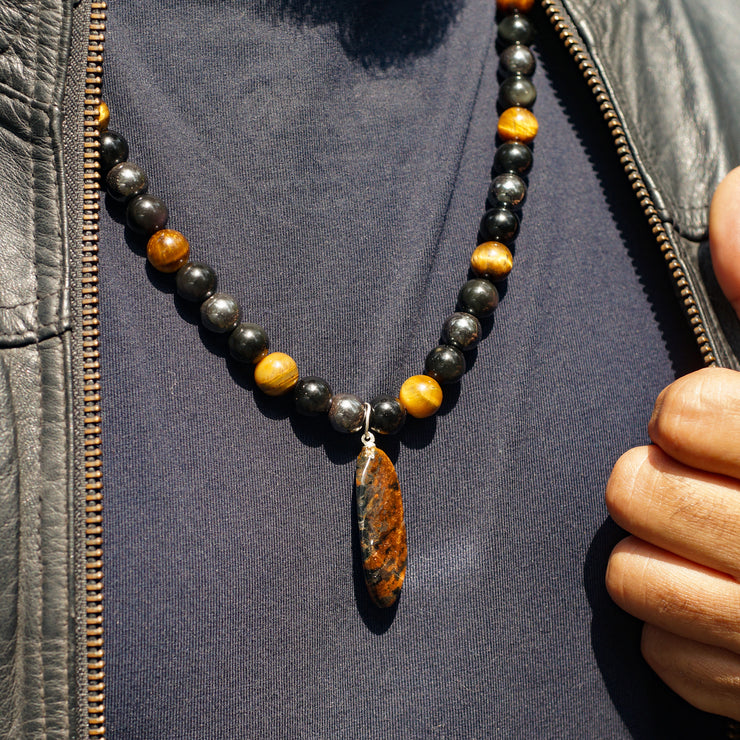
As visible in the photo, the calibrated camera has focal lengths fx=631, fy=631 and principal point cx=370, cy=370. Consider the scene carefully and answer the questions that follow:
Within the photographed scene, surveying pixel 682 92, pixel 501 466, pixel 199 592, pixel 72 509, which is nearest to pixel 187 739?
pixel 199 592

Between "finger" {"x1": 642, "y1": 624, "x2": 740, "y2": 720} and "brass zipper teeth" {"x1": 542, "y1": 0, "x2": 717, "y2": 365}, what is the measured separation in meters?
0.44

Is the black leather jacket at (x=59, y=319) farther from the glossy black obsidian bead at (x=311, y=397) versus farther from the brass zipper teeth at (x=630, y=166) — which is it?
the glossy black obsidian bead at (x=311, y=397)

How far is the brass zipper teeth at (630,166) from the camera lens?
41.5 inches

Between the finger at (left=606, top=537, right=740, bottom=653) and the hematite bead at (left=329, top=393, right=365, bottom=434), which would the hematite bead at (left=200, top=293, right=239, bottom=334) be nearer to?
the hematite bead at (left=329, top=393, right=365, bottom=434)

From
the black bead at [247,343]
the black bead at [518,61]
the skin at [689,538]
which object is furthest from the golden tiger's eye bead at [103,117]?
the skin at [689,538]

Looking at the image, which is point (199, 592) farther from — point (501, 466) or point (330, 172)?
point (330, 172)

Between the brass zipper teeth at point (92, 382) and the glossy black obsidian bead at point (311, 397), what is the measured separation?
29 centimetres

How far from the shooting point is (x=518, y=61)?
3.95ft

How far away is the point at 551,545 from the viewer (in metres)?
0.98

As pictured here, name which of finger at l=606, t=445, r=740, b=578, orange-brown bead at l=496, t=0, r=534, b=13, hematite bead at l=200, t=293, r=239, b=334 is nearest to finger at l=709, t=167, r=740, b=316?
finger at l=606, t=445, r=740, b=578

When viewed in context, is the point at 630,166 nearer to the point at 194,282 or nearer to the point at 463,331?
the point at 463,331

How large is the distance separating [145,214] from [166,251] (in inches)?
2.6

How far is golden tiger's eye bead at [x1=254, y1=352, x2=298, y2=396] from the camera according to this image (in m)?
0.97

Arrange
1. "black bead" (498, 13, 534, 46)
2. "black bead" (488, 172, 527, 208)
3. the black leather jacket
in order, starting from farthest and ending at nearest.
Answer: "black bead" (498, 13, 534, 46) → "black bead" (488, 172, 527, 208) → the black leather jacket
